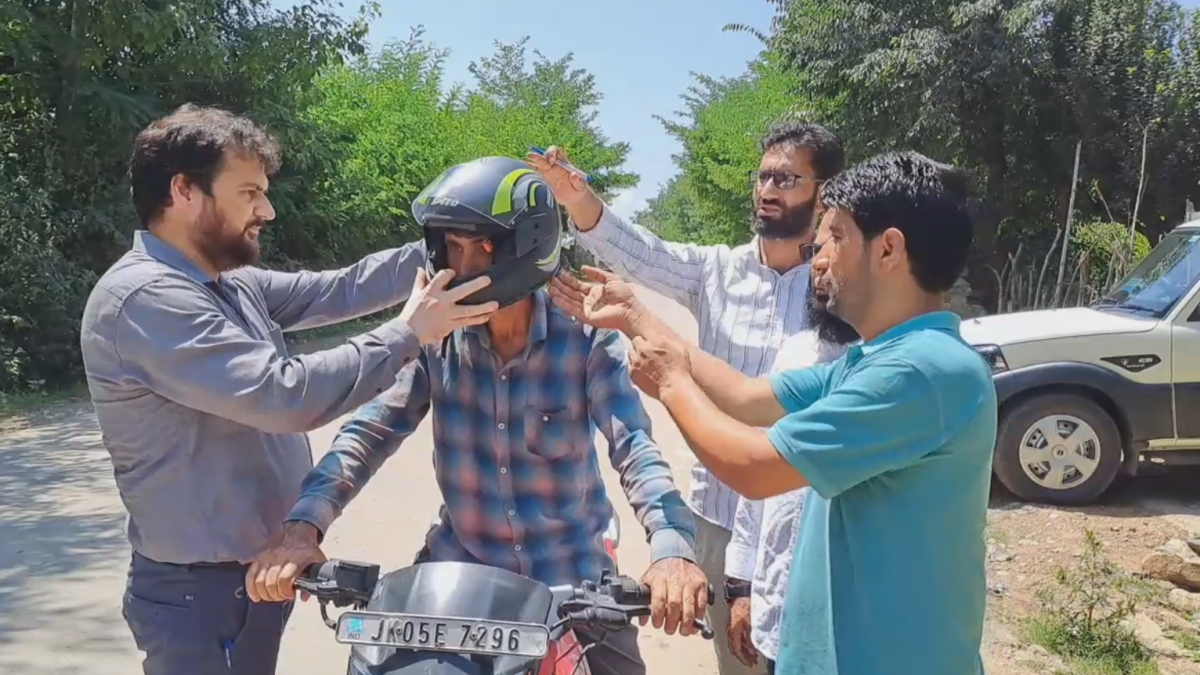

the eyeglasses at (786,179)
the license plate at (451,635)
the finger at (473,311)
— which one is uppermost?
the eyeglasses at (786,179)

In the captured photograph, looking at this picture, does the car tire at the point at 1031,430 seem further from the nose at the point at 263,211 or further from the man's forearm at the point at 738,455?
the nose at the point at 263,211

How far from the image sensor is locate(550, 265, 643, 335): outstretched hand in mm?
2471

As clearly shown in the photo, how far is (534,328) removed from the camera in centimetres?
253

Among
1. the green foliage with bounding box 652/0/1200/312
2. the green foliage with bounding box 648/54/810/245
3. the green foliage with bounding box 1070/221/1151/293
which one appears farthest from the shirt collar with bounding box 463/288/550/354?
the green foliage with bounding box 648/54/810/245

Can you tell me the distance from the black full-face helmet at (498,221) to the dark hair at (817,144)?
123 cm

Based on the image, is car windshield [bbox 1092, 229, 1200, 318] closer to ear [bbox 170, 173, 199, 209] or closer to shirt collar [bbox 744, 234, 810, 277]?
shirt collar [bbox 744, 234, 810, 277]

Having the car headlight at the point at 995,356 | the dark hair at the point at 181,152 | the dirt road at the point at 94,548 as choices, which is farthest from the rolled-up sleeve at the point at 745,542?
the car headlight at the point at 995,356

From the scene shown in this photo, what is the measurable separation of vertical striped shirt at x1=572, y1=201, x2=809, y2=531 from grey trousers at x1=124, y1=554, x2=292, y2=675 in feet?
4.57

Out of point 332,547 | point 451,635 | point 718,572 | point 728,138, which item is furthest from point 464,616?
point 728,138

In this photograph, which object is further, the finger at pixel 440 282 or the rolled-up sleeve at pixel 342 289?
the rolled-up sleeve at pixel 342 289

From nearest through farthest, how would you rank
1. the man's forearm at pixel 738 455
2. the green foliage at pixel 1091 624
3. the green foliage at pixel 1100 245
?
the man's forearm at pixel 738 455
the green foliage at pixel 1091 624
the green foliage at pixel 1100 245

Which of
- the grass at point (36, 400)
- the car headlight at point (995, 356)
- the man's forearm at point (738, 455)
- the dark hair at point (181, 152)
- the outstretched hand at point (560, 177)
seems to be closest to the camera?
the man's forearm at point (738, 455)

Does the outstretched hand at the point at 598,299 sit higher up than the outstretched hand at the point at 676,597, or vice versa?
the outstretched hand at the point at 598,299

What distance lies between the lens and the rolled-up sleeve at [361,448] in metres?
2.28
